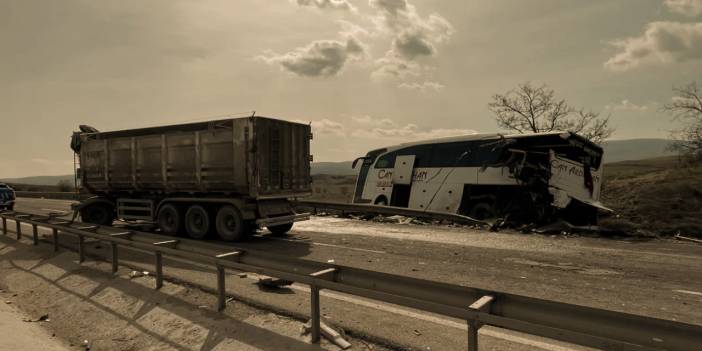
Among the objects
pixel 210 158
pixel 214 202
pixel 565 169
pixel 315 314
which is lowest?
pixel 315 314

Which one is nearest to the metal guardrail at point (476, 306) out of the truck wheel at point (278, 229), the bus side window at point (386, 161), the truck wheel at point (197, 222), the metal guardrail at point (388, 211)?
the truck wheel at point (197, 222)

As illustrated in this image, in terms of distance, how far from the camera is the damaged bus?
13.6m

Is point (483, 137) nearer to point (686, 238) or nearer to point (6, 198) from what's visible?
point (686, 238)

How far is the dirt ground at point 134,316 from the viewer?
456cm

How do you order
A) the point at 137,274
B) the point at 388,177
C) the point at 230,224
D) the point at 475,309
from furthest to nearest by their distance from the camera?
the point at 388,177 < the point at 230,224 < the point at 137,274 < the point at 475,309

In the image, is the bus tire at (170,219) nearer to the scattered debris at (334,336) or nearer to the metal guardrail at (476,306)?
the metal guardrail at (476,306)

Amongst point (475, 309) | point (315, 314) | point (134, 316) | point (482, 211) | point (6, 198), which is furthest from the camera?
point (6, 198)

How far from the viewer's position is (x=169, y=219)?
12281 mm

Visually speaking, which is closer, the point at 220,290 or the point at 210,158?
the point at 220,290

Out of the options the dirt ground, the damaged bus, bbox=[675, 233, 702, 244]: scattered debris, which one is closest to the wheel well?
the dirt ground

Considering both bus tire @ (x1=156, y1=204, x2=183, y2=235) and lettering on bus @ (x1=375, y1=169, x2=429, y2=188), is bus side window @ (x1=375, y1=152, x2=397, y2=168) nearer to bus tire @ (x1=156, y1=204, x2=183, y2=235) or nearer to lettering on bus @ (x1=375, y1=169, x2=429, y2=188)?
lettering on bus @ (x1=375, y1=169, x2=429, y2=188)

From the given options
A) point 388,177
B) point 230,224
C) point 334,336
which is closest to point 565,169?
point 388,177

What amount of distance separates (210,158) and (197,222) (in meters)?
1.89

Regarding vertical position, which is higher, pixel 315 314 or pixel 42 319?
pixel 315 314
